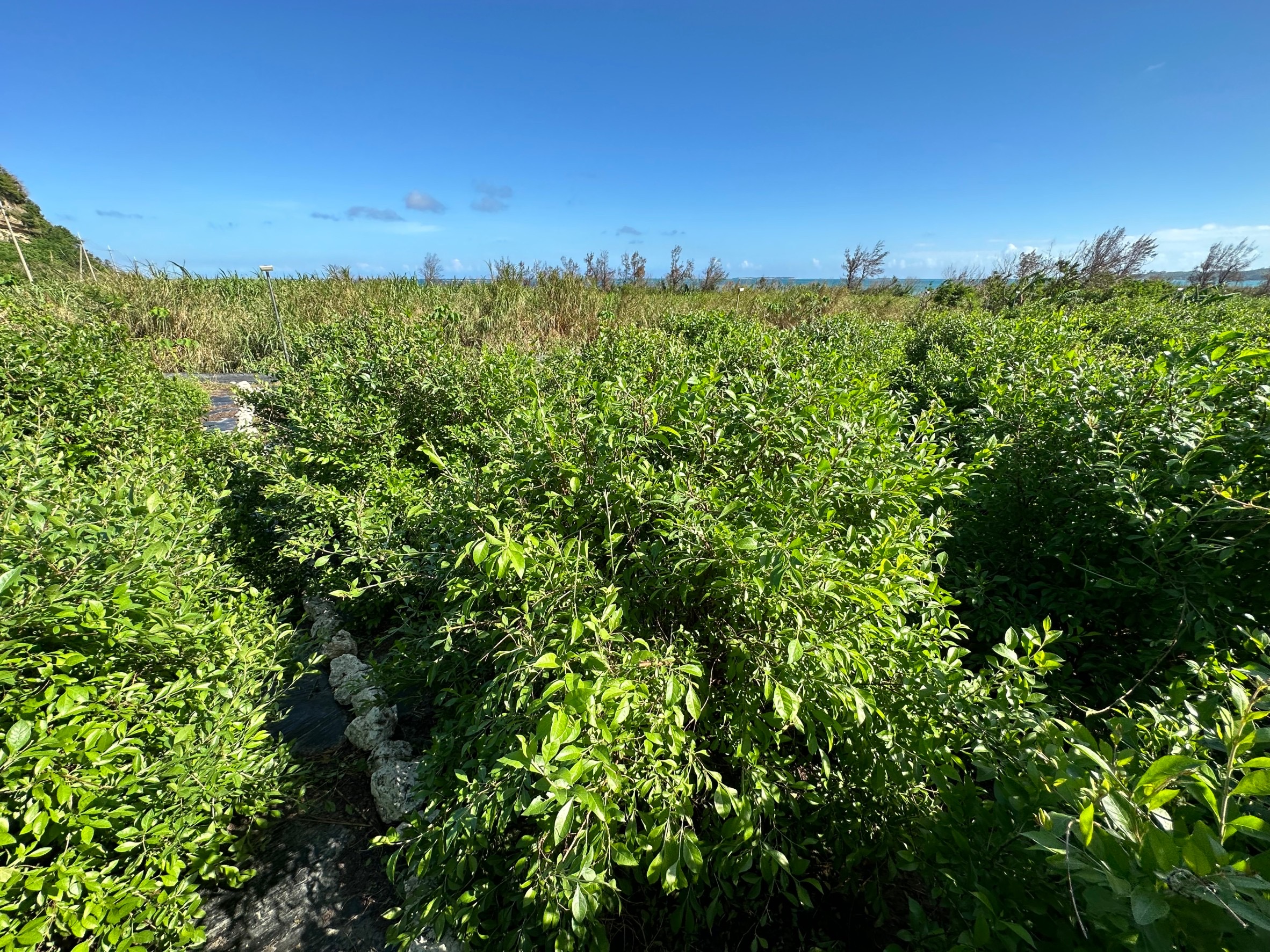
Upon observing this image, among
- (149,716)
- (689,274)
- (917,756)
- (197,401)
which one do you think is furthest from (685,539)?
(689,274)

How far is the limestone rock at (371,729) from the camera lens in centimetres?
248

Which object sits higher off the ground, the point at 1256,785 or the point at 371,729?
the point at 1256,785

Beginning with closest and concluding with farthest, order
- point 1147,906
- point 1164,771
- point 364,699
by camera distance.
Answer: point 1147,906
point 1164,771
point 364,699

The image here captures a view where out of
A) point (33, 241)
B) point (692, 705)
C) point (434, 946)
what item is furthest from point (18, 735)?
point (33, 241)

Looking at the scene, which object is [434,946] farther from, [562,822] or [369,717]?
[562,822]

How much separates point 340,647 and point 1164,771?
11.8ft

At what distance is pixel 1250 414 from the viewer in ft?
6.09

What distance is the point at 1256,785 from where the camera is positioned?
27.0 inches

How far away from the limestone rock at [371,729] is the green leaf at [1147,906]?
2.79 metres

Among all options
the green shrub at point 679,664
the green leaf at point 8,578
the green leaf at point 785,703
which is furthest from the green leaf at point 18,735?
the green leaf at point 785,703

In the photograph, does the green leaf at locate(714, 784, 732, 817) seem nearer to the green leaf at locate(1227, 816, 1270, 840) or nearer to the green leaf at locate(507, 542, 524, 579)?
the green leaf at locate(507, 542, 524, 579)

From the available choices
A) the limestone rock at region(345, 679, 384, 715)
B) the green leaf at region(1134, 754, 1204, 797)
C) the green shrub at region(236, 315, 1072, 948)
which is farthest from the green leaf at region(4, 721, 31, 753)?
the green leaf at region(1134, 754, 1204, 797)

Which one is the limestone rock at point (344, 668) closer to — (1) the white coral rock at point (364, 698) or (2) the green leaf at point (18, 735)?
(1) the white coral rock at point (364, 698)

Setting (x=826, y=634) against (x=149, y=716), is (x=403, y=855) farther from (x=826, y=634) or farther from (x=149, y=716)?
(x=826, y=634)
